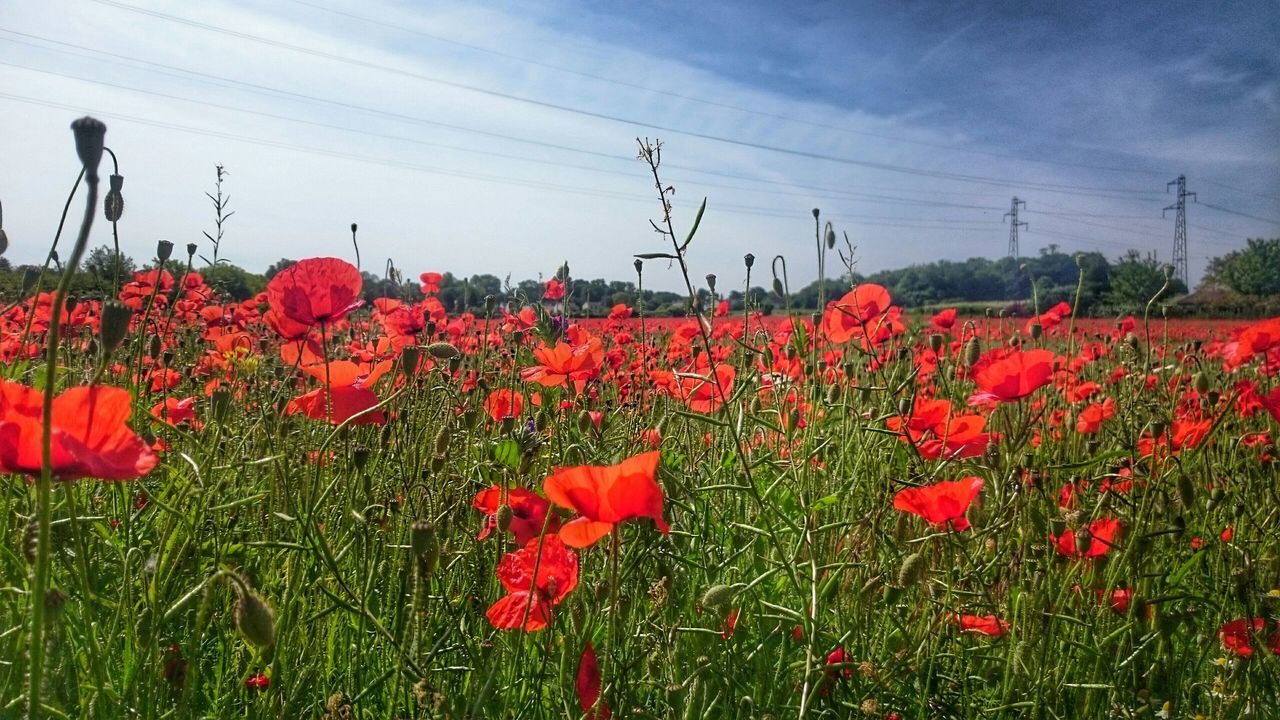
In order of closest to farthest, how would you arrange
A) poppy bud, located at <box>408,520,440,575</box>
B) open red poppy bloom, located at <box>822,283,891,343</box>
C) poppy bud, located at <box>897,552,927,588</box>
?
poppy bud, located at <box>408,520,440,575</box>, poppy bud, located at <box>897,552,927,588</box>, open red poppy bloom, located at <box>822,283,891,343</box>

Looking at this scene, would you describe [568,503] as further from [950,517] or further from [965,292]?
[965,292]

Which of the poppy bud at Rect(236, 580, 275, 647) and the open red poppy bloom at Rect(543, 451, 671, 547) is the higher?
the open red poppy bloom at Rect(543, 451, 671, 547)

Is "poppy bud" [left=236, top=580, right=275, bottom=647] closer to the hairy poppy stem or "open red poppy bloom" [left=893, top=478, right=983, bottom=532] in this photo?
the hairy poppy stem

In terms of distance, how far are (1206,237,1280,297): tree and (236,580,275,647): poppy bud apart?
36582 millimetres

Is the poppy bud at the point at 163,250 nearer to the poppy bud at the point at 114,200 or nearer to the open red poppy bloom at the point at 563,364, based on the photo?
the poppy bud at the point at 114,200

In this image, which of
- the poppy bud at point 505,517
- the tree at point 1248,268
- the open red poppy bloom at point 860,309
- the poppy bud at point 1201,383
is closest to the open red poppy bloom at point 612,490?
the poppy bud at point 505,517

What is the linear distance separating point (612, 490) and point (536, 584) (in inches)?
10.6

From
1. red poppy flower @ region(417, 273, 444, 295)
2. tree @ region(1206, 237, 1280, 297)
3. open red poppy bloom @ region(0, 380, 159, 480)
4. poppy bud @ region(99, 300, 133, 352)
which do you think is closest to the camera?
open red poppy bloom @ region(0, 380, 159, 480)

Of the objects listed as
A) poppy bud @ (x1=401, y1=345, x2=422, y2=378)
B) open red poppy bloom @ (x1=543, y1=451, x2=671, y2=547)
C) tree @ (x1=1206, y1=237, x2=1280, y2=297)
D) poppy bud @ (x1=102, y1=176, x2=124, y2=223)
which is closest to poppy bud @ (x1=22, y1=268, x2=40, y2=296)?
poppy bud @ (x1=102, y1=176, x2=124, y2=223)

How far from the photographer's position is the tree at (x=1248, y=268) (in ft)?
101

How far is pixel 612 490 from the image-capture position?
2.73 ft

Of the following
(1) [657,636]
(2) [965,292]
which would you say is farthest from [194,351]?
(2) [965,292]

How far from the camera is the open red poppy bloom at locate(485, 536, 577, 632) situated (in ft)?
3.39

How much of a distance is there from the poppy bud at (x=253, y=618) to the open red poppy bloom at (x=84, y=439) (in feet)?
0.48
